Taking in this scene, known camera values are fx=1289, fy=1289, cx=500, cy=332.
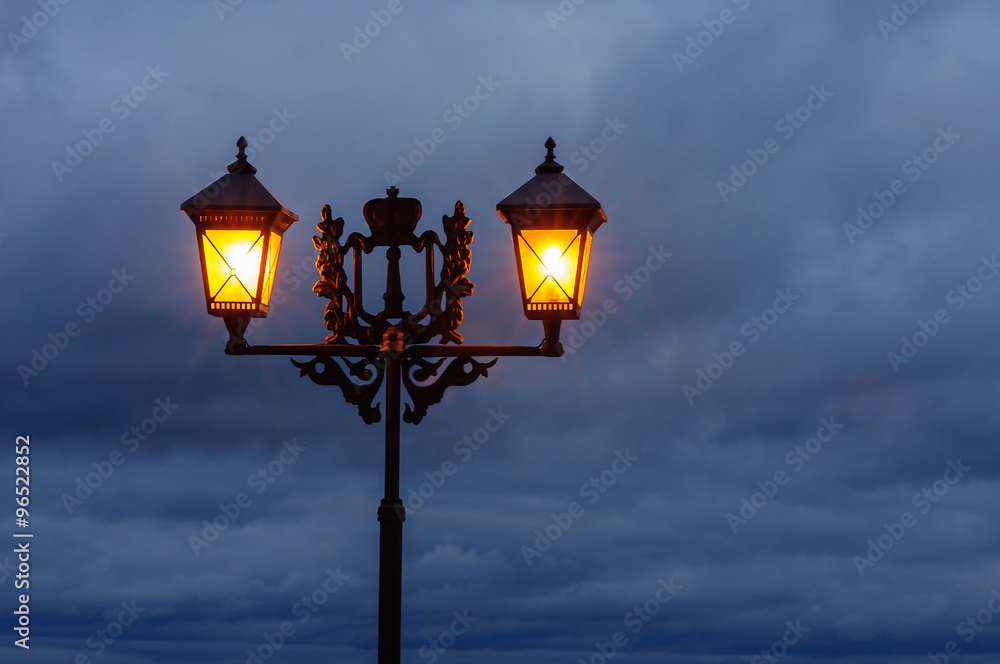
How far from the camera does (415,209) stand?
9375 millimetres

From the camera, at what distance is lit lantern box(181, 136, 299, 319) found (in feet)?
29.7

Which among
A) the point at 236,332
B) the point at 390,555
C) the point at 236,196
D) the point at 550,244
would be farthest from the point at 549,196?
the point at 390,555

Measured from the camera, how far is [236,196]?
29.9 ft

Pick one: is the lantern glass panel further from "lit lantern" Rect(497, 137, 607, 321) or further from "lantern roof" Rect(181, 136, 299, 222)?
"lantern roof" Rect(181, 136, 299, 222)

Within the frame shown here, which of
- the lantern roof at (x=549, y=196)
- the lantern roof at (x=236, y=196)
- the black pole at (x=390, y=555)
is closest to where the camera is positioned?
the black pole at (x=390, y=555)

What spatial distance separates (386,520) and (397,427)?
2.06 ft

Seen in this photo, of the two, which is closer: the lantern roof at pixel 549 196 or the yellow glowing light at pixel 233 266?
the lantern roof at pixel 549 196

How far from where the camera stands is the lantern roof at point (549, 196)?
8.83m

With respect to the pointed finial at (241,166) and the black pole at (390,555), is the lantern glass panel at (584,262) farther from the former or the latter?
the pointed finial at (241,166)

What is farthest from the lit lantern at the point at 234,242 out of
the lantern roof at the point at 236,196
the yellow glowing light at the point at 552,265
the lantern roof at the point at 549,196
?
the yellow glowing light at the point at 552,265

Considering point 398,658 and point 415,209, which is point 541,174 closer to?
point 415,209

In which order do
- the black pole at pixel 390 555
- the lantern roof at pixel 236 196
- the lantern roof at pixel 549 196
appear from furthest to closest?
the lantern roof at pixel 236 196 → the lantern roof at pixel 549 196 → the black pole at pixel 390 555

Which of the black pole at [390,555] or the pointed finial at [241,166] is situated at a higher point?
the pointed finial at [241,166]

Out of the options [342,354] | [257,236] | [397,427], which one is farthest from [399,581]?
[257,236]
